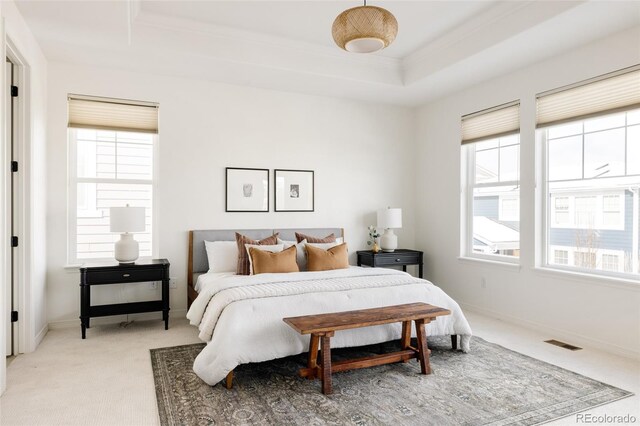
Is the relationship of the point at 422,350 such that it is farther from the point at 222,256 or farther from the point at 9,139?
the point at 9,139

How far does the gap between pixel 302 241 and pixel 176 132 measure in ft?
6.22

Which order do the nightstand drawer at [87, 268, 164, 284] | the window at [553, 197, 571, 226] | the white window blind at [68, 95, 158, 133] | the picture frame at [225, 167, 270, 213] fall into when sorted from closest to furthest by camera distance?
the nightstand drawer at [87, 268, 164, 284] < the window at [553, 197, 571, 226] < the white window blind at [68, 95, 158, 133] < the picture frame at [225, 167, 270, 213]

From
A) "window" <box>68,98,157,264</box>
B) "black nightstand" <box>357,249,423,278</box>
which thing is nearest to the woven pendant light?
"window" <box>68,98,157,264</box>

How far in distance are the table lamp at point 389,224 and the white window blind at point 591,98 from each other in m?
2.00

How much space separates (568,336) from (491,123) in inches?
95.3

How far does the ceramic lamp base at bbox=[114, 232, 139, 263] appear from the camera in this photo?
431cm

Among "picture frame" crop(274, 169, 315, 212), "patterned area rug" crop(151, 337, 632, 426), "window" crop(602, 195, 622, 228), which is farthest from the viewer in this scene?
"picture frame" crop(274, 169, 315, 212)

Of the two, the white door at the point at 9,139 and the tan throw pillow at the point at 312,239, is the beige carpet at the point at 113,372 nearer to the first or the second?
the white door at the point at 9,139

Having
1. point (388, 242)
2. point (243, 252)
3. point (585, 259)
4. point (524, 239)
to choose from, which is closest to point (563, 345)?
point (585, 259)

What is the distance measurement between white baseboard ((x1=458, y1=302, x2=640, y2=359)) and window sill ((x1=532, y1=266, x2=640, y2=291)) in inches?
20.0

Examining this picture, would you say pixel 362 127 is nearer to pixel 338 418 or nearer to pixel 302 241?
pixel 302 241

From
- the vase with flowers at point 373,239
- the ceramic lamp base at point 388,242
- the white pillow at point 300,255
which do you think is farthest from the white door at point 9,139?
the ceramic lamp base at point 388,242

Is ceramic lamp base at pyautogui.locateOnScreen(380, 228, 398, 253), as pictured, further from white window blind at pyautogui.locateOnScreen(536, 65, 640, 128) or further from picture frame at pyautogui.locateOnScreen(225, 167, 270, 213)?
white window blind at pyautogui.locateOnScreen(536, 65, 640, 128)

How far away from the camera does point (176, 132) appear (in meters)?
4.84
